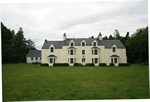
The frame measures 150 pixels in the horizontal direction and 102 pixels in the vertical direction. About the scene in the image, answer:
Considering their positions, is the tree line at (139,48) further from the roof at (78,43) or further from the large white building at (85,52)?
the roof at (78,43)

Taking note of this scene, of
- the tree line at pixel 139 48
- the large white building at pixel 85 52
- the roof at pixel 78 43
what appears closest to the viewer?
the tree line at pixel 139 48

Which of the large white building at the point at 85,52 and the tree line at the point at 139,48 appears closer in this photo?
the tree line at the point at 139,48

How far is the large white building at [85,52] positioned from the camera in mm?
22906

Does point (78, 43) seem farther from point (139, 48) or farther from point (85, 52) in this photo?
point (139, 48)

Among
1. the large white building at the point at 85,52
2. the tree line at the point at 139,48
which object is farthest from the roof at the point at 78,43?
the tree line at the point at 139,48

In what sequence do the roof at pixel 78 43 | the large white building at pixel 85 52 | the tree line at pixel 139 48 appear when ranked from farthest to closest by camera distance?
the roof at pixel 78 43
the large white building at pixel 85 52
the tree line at pixel 139 48

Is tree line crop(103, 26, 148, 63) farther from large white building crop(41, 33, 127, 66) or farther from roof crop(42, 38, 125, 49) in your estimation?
roof crop(42, 38, 125, 49)

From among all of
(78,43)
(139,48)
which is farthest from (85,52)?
(139,48)

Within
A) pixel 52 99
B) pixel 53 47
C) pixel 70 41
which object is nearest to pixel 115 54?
pixel 70 41

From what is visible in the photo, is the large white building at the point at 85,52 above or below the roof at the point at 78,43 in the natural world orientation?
below

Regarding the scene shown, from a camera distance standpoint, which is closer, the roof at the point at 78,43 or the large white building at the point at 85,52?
the large white building at the point at 85,52

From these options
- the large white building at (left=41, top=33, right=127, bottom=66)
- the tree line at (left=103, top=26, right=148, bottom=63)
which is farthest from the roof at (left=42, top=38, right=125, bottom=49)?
the tree line at (left=103, top=26, right=148, bottom=63)

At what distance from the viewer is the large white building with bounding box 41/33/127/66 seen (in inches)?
902

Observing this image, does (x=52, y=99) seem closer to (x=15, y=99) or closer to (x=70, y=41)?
(x=15, y=99)
